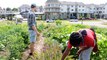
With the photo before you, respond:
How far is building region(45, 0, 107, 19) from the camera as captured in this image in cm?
10494

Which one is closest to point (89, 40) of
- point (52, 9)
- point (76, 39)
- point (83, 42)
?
point (83, 42)

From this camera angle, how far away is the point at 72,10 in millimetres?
113625

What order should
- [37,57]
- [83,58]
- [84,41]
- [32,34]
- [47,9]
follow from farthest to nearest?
[47,9], [32,34], [37,57], [83,58], [84,41]

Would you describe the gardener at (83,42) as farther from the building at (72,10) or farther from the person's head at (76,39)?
the building at (72,10)

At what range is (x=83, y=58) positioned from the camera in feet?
16.9

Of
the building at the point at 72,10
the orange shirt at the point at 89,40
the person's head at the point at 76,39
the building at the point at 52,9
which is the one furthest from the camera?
the building at the point at 72,10

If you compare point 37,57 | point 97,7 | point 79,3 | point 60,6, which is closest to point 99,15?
point 97,7

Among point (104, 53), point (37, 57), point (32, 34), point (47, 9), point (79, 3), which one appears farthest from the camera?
point (79, 3)

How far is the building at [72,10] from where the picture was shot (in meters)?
105

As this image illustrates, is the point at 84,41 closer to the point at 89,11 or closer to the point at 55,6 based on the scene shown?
the point at 55,6

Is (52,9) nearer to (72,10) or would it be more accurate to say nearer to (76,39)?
(72,10)

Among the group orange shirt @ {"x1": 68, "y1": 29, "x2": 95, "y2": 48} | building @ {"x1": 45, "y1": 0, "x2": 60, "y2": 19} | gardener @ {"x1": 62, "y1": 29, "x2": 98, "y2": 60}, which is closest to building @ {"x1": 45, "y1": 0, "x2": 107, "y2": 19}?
building @ {"x1": 45, "y1": 0, "x2": 60, "y2": 19}

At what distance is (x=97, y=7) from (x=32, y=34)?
114579 millimetres

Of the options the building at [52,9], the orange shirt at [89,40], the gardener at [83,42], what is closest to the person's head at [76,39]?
the gardener at [83,42]
